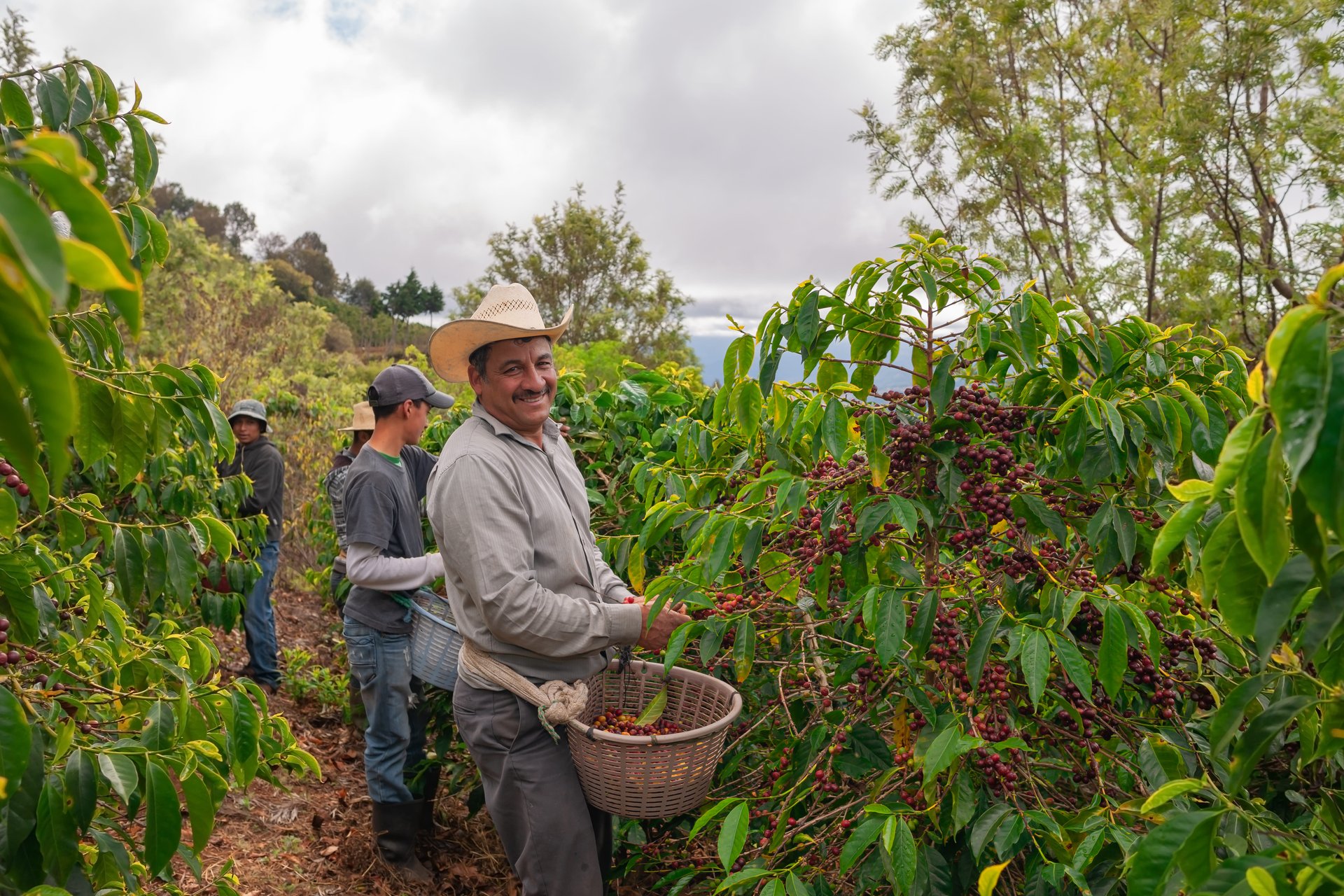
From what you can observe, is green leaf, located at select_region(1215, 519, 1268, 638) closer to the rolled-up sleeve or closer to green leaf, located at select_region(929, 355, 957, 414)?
green leaf, located at select_region(929, 355, 957, 414)

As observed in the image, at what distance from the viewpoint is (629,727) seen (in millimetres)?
2289

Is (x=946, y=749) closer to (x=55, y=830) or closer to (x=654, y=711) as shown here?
(x=654, y=711)

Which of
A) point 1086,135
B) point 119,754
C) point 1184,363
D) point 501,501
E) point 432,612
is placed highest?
point 1086,135

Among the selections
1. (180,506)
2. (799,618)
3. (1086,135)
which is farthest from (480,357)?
(1086,135)

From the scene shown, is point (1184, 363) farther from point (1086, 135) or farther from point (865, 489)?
point (1086, 135)

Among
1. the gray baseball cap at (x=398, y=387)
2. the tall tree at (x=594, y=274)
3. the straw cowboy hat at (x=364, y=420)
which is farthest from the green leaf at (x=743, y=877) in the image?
the tall tree at (x=594, y=274)

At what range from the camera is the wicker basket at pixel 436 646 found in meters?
3.36

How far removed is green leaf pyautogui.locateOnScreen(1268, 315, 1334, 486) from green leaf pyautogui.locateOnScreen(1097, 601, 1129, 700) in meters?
0.88

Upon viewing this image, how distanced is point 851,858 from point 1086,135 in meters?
12.9

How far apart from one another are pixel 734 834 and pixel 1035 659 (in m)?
0.59

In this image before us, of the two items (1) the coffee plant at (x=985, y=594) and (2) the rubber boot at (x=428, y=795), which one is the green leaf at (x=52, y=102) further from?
(2) the rubber boot at (x=428, y=795)

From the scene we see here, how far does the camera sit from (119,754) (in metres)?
1.30

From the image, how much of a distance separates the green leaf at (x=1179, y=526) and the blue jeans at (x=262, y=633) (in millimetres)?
5450

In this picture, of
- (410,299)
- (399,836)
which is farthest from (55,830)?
(410,299)
